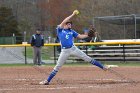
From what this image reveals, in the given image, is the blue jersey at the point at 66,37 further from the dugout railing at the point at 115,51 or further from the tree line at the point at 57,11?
the tree line at the point at 57,11

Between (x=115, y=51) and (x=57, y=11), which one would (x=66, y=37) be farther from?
(x=57, y=11)

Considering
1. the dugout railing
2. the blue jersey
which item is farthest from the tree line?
the blue jersey

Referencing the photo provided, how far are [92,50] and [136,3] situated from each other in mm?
18710

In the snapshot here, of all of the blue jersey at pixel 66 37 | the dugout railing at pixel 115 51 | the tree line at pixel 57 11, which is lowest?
the dugout railing at pixel 115 51

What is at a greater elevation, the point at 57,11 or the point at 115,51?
the point at 57,11

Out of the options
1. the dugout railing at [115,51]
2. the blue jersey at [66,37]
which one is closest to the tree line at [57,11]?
the dugout railing at [115,51]

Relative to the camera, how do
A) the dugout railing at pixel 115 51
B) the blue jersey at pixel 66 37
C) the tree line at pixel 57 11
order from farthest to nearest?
the tree line at pixel 57 11, the dugout railing at pixel 115 51, the blue jersey at pixel 66 37

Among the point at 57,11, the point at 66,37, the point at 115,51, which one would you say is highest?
the point at 57,11

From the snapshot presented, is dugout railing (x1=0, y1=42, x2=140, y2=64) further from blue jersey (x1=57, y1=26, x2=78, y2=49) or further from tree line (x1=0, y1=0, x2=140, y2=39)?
blue jersey (x1=57, y1=26, x2=78, y2=49)

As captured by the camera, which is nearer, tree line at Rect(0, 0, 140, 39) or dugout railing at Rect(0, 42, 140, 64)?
dugout railing at Rect(0, 42, 140, 64)

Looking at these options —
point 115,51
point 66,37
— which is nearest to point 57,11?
point 115,51

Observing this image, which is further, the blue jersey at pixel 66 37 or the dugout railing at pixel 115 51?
the dugout railing at pixel 115 51

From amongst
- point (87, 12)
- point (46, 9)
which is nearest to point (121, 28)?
point (87, 12)

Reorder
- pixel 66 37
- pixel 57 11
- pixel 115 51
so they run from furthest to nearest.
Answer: pixel 57 11, pixel 115 51, pixel 66 37
